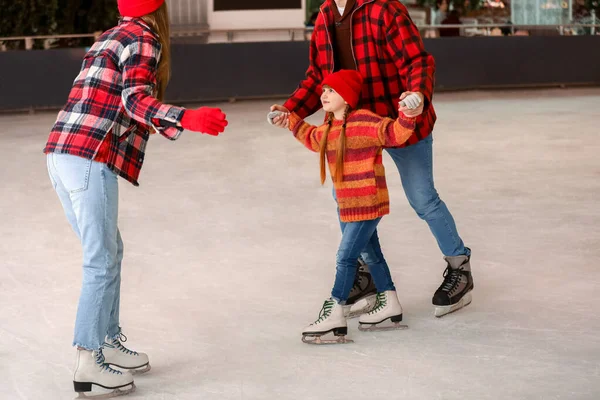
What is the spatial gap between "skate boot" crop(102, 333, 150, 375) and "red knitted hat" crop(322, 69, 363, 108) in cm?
114

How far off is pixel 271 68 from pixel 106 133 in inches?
366

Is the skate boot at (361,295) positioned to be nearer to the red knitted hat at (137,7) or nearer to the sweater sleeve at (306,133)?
the sweater sleeve at (306,133)

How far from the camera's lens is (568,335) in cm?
352

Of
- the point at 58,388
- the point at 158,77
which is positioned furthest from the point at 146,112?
the point at 58,388

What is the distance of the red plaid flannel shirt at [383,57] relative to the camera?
137 inches

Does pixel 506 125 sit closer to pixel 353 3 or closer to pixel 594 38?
pixel 594 38

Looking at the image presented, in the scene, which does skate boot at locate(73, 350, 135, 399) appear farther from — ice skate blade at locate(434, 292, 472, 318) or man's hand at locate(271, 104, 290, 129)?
ice skate blade at locate(434, 292, 472, 318)

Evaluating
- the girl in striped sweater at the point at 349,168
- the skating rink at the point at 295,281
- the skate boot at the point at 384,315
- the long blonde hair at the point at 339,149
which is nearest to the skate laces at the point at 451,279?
the skating rink at the point at 295,281

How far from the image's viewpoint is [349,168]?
3426 mm

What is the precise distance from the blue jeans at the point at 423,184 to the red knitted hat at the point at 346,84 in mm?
316

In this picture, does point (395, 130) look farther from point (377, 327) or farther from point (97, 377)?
point (97, 377)

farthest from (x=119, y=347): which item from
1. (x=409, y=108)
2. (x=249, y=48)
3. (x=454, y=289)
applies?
(x=249, y=48)

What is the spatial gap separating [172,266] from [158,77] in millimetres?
1854

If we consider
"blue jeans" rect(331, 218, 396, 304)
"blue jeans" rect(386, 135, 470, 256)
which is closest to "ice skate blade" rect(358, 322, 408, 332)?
"blue jeans" rect(331, 218, 396, 304)
